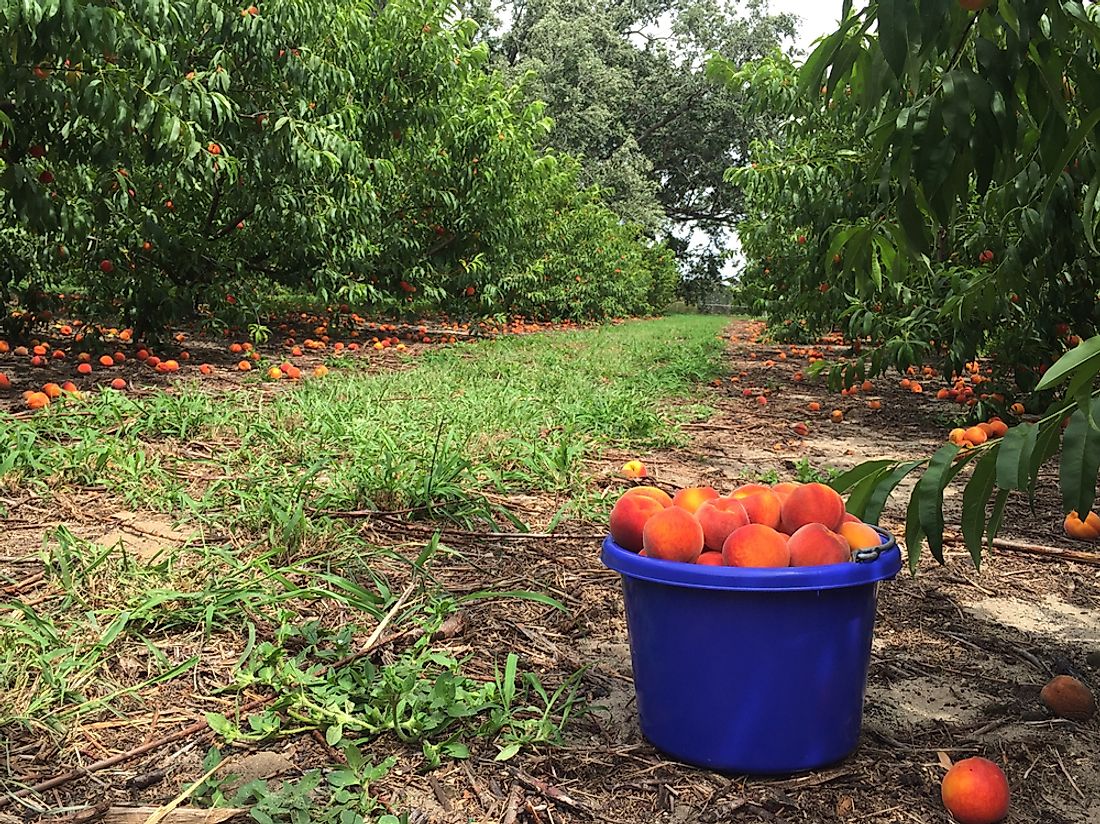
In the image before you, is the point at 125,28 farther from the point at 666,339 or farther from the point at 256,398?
the point at 666,339

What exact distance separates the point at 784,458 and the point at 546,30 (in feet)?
92.1

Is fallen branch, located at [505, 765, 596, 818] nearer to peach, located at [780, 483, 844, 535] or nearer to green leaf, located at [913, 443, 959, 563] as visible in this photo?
peach, located at [780, 483, 844, 535]

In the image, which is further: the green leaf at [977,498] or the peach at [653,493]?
the peach at [653,493]

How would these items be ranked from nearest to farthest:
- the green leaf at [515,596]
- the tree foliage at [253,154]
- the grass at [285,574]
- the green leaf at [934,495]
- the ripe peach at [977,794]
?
the green leaf at [934,495] < the ripe peach at [977,794] < the grass at [285,574] < the green leaf at [515,596] < the tree foliage at [253,154]

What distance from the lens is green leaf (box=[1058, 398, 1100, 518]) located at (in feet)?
3.84

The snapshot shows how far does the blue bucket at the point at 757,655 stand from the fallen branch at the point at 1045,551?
1568mm

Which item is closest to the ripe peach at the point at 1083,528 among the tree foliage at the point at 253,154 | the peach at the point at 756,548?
the peach at the point at 756,548

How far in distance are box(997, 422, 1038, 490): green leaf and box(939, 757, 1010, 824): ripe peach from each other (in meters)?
0.55

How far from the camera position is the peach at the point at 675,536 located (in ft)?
5.59

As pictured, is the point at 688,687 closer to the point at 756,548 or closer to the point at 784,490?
the point at 756,548

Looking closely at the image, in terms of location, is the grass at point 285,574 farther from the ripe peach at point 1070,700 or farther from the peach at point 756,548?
the ripe peach at point 1070,700

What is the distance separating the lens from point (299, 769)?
1.70 metres

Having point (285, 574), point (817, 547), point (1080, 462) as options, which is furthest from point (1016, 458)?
point (285, 574)

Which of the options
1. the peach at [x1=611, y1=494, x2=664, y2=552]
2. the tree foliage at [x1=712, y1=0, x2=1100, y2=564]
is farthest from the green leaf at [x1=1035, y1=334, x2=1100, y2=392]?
the peach at [x1=611, y1=494, x2=664, y2=552]
